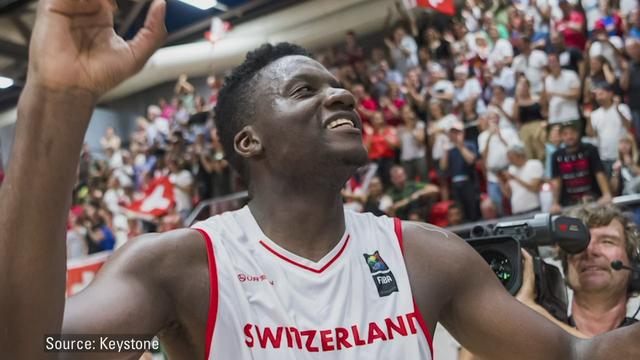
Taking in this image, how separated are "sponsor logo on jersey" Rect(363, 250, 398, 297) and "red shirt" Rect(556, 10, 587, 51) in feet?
23.9

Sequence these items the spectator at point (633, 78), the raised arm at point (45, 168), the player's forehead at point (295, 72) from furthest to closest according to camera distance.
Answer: the spectator at point (633, 78), the player's forehead at point (295, 72), the raised arm at point (45, 168)

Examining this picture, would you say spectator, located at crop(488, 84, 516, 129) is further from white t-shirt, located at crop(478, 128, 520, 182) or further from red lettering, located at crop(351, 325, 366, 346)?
red lettering, located at crop(351, 325, 366, 346)

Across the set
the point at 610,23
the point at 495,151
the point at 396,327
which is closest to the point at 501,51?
the point at 610,23

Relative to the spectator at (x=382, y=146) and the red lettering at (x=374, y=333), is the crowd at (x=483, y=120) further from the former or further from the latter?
the red lettering at (x=374, y=333)

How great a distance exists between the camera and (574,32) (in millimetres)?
8734

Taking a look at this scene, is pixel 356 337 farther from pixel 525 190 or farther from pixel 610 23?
pixel 610 23

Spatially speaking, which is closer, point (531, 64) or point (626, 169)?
point (626, 169)

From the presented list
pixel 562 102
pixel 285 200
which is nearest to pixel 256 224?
pixel 285 200

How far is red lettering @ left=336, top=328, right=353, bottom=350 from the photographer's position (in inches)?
72.7

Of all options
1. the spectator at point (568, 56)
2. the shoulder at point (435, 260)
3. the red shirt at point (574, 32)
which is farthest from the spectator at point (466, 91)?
the shoulder at point (435, 260)

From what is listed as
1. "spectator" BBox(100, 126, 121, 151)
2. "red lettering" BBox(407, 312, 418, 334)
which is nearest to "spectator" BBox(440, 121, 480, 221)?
"red lettering" BBox(407, 312, 418, 334)

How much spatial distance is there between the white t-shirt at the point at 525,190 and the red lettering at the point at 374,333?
5.63 meters

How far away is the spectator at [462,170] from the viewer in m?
7.96

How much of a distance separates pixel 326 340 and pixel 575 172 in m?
5.54
